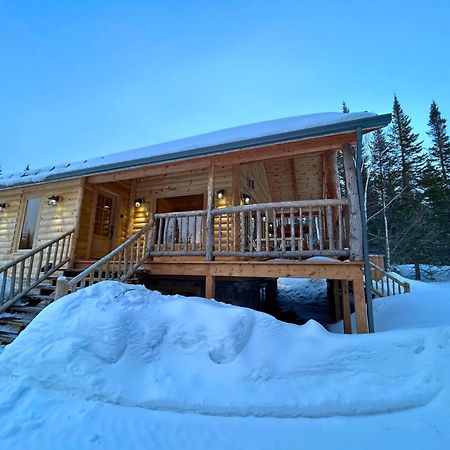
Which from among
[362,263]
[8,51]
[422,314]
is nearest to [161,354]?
[362,263]

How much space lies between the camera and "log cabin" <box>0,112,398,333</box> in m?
4.89

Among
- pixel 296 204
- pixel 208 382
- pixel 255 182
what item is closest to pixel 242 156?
pixel 296 204

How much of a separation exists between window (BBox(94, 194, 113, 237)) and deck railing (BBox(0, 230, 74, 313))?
94 cm

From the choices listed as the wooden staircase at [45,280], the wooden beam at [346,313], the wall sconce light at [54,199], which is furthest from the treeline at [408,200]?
the wall sconce light at [54,199]

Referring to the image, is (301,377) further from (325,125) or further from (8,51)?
(8,51)

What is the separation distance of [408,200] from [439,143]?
10634mm

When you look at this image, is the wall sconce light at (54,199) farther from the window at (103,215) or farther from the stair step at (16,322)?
the stair step at (16,322)

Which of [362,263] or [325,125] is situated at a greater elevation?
[325,125]

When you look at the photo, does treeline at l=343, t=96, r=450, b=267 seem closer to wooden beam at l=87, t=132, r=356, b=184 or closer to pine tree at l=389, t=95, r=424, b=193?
pine tree at l=389, t=95, r=424, b=193

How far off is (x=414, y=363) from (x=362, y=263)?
189 cm

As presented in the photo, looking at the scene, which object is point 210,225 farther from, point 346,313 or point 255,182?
point 255,182

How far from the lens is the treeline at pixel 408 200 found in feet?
58.0

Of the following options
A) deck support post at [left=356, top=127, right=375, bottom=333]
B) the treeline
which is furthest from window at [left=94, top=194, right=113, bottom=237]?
the treeline

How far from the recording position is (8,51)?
7069 centimetres
